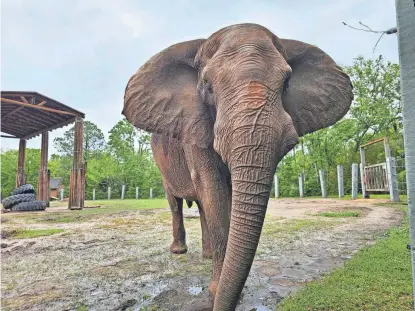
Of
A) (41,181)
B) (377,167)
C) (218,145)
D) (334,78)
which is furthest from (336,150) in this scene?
(218,145)

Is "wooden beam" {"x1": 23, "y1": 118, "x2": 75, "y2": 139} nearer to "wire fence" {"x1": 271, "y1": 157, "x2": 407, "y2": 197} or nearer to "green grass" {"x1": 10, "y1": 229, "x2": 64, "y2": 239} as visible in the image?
"green grass" {"x1": 10, "y1": 229, "x2": 64, "y2": 239}

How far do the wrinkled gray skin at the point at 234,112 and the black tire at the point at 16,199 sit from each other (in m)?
12.0

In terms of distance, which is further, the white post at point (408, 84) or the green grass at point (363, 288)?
the green grass at point (363, 288)

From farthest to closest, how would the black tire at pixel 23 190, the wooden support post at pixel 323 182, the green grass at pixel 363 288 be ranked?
the wooden support post at pixel 323 182
the black tire at pixel 23 190
the green grass at pixel 363 288

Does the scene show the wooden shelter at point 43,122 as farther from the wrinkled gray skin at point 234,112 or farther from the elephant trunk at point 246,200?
the elephant trunk at point 246,200

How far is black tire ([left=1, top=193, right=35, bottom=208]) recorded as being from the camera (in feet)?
43.1

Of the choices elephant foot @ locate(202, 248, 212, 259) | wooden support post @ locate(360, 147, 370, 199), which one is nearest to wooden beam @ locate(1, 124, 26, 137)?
elephant foot @ locate(202, 248, 212, 259)

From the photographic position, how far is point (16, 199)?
1330cm

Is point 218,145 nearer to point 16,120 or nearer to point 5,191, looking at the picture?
point 16,120

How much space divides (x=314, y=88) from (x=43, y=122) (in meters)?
16.3

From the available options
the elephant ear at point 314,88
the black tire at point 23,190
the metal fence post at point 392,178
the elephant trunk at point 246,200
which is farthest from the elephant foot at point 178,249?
the black tire at point 23,190

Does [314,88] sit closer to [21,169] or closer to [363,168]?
[363,168]

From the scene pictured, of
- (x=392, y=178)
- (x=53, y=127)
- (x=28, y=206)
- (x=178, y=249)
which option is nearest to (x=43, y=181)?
(x=53, y=127)

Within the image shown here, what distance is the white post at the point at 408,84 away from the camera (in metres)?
1.37
